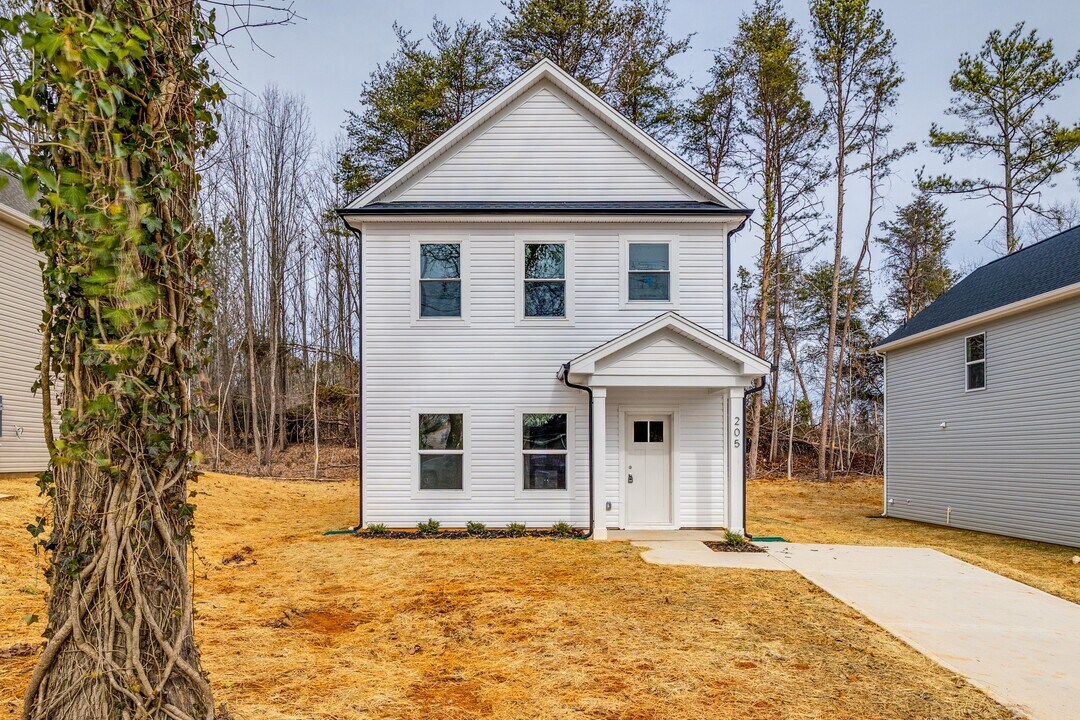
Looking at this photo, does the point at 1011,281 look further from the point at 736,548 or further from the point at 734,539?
the point at 736,548

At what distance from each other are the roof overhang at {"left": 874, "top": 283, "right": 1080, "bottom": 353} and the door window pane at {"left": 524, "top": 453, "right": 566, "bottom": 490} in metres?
9.12

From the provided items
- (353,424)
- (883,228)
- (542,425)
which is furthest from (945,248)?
(353,424)

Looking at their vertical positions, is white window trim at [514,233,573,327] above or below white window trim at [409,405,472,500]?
above

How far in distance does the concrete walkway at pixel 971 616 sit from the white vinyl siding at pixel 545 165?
690 centimetres

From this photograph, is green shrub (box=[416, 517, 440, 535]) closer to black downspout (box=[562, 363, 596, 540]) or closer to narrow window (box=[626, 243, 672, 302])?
black downspout (box=[562, 363, 596, 540])

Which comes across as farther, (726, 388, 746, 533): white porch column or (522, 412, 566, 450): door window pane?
(522, 412, 566, 450): door window pane

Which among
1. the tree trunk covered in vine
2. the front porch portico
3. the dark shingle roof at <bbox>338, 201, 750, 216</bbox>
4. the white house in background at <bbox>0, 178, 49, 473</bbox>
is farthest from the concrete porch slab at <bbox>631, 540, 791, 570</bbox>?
the white house in background at <bbox>0, 178, 49, 473</bbox>

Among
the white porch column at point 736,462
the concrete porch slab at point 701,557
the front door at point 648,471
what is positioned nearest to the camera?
the concrete porch slab at point 701,557

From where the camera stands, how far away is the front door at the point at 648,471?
10234mm

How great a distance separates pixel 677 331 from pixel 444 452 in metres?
4.54

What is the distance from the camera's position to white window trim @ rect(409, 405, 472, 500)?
10078 millimetres

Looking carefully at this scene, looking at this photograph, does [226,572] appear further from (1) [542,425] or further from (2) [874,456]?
(2) [874,456]

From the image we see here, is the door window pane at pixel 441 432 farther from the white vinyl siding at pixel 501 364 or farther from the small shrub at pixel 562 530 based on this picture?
the small shrub at pixel 562 530

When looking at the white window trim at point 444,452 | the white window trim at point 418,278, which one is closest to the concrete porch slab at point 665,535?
the white window trim at point 444,452
